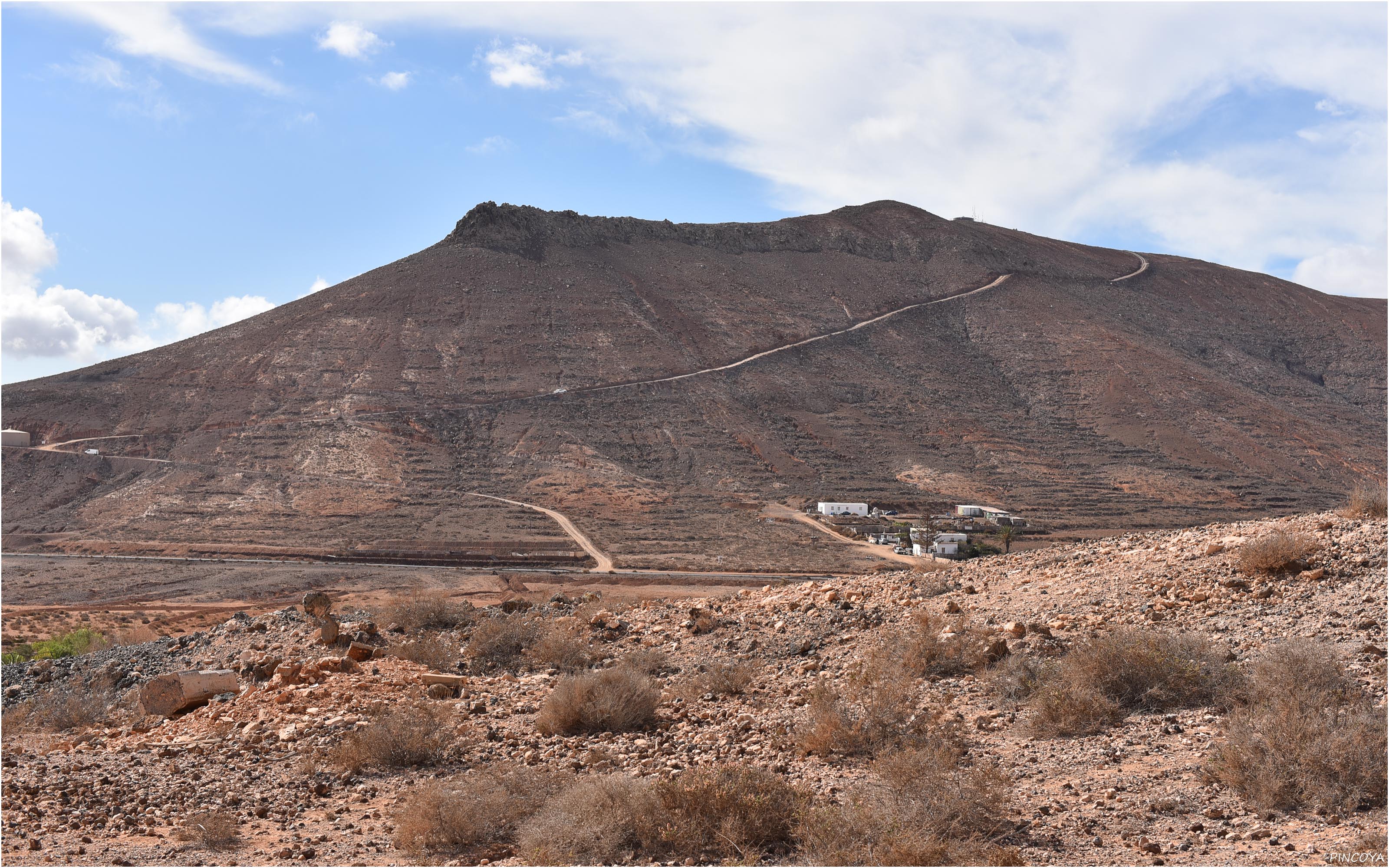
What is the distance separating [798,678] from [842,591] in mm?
3376

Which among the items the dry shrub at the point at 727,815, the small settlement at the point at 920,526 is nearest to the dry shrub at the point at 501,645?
the dry shrub at the point at 727,815

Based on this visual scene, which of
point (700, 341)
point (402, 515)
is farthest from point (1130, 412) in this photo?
point (402, 515)

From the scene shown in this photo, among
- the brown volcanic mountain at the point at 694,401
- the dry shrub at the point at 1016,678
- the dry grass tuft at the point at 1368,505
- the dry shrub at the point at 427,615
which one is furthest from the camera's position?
the brown volcanic mountain at the point at 694,401

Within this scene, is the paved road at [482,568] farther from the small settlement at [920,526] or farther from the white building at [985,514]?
the white building at [985,514]

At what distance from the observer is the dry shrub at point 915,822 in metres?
4.88

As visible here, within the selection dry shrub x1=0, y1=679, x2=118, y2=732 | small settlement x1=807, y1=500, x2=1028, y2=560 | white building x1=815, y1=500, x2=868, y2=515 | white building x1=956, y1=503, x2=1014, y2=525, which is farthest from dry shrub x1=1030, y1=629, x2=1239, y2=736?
white building x1=815, y1=500, x2=868, y2=515

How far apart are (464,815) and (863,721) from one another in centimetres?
307

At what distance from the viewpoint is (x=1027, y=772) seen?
20.4ft

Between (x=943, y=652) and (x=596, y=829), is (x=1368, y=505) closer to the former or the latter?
(x=943, y=652)

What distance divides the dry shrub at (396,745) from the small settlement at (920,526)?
31623 mm

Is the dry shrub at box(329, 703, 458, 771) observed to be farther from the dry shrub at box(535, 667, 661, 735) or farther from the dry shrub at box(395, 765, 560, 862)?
the dry shrub at box(395, 765, 560, 862)

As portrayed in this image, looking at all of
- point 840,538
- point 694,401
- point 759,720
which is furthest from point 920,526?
point 759,720

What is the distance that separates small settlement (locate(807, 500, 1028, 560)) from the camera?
1526 inches

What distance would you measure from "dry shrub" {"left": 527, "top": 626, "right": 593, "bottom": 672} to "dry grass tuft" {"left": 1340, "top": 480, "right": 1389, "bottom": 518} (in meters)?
9.64
